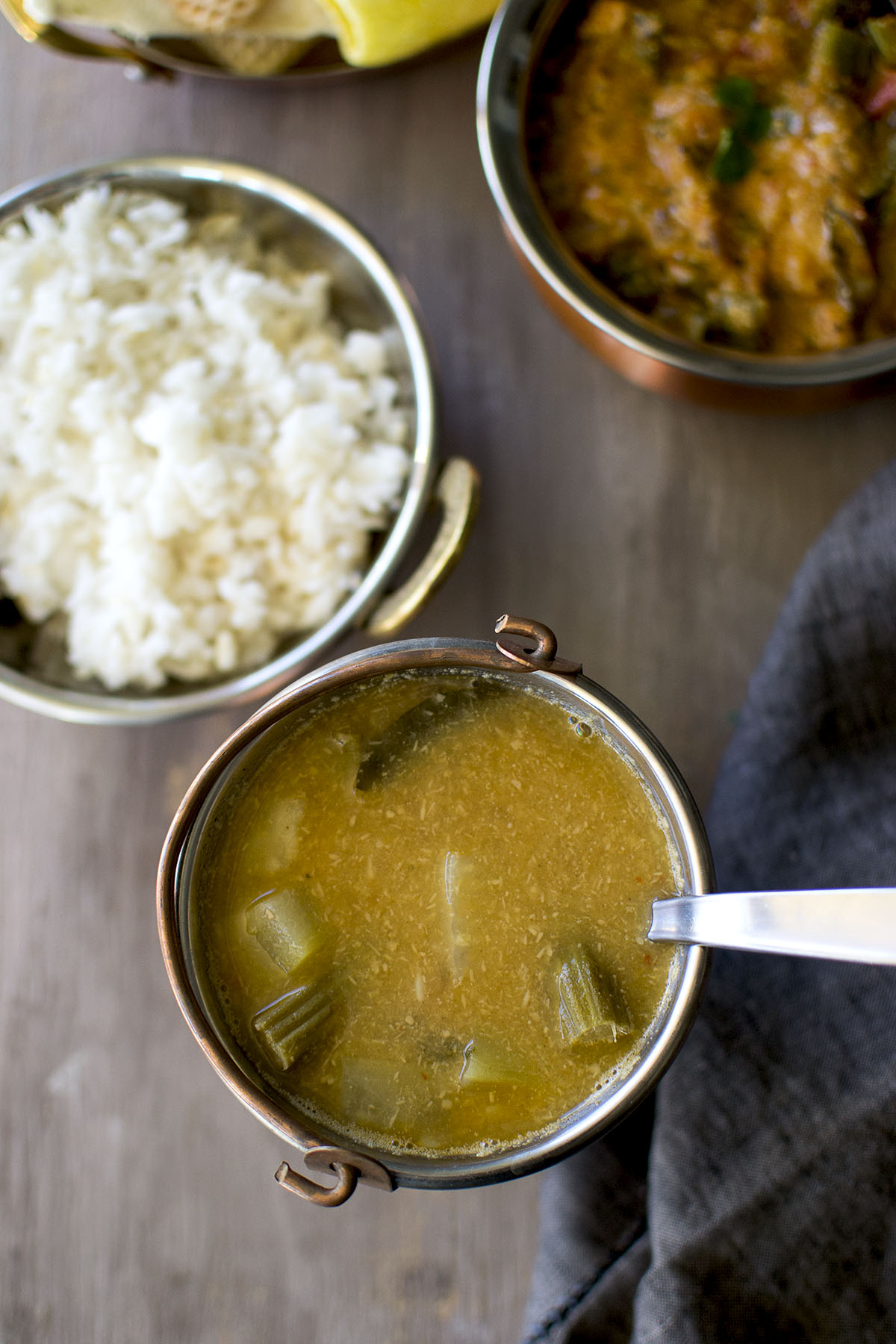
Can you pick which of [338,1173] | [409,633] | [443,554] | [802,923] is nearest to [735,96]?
[443,554]

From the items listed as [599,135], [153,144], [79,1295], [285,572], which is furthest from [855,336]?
[79,1295]

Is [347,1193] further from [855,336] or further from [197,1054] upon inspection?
[855,336]

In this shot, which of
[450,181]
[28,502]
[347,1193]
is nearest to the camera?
[347,1193]

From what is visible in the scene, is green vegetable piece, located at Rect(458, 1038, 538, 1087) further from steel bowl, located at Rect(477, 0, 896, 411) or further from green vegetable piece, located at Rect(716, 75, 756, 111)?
green vegetable piece, located at Rect(716, 75, 756, 111)

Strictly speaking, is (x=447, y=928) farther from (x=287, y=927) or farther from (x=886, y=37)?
(x=886, y=37)

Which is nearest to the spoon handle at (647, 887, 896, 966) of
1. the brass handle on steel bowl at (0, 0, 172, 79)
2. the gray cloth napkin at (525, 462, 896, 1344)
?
the gray cloth napkin at (525, 462, 896, 1344)
